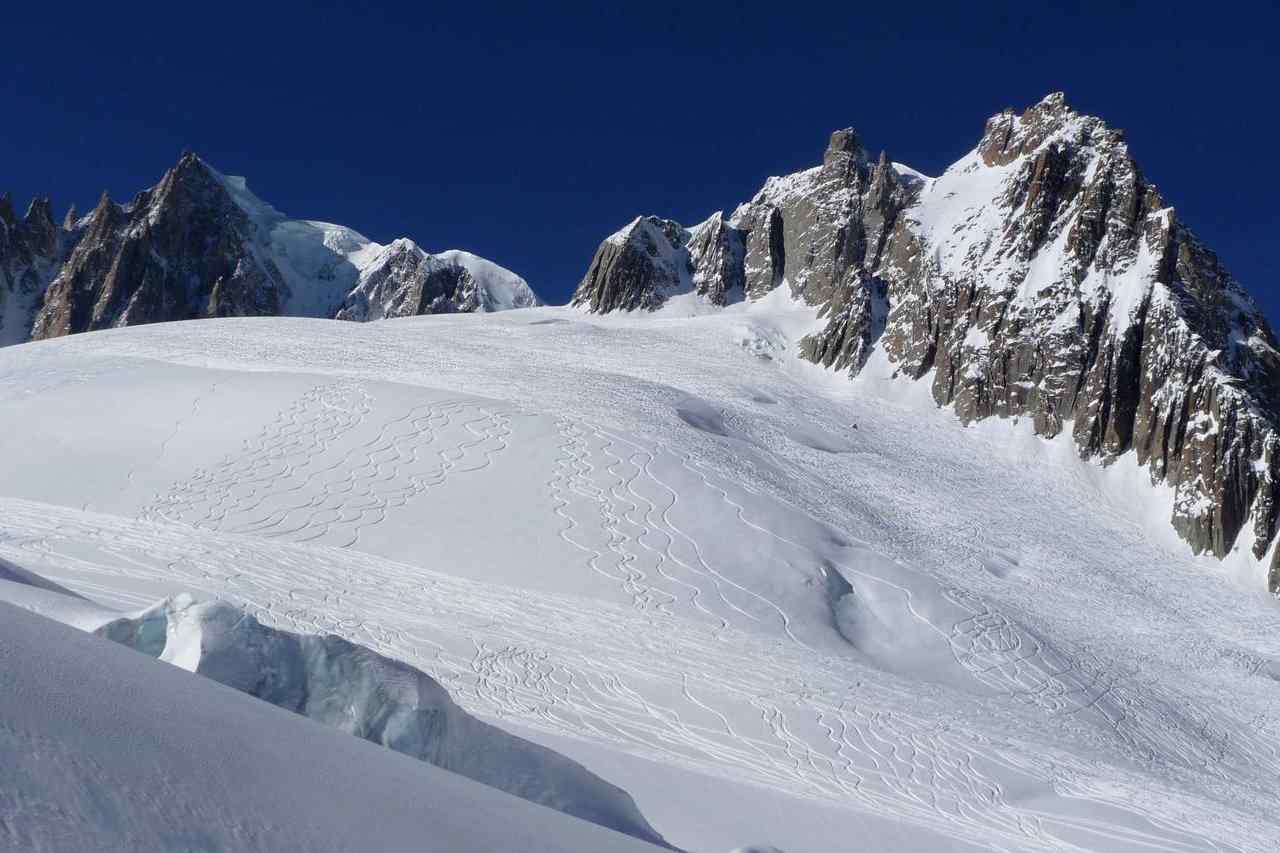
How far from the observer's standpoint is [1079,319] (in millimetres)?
47562

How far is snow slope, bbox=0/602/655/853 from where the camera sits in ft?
11.0

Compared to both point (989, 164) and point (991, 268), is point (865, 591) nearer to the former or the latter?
point (991, 268)

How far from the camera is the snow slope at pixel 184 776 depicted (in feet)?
11.0

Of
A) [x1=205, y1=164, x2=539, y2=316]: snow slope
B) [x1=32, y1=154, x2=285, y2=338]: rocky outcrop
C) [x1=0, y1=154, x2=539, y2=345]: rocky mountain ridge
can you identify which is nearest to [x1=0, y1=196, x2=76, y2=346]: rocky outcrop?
Result: [x1=0, y1=154, x2=539, y2=345]: rocky mountain ridge

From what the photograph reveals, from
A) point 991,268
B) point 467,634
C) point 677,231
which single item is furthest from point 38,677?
point 677,231

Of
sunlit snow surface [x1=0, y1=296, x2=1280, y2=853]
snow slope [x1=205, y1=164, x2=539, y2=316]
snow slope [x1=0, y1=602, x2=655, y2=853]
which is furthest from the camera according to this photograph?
snow slope [x1=205, y1=164, x2=539, y2=316]

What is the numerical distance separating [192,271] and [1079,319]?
107678mm

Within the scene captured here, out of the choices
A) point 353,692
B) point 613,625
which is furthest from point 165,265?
point 353,692

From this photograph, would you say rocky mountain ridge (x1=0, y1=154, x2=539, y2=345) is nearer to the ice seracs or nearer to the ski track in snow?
the ski track in snow

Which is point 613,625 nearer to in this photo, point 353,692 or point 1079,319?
point 353,692

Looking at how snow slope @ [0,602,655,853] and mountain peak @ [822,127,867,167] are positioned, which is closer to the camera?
snow slope @ [0,602,655,853]

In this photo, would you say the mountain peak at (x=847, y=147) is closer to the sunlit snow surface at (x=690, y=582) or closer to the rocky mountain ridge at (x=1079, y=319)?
the rocky mountain ridge at (x=1079, y=319)

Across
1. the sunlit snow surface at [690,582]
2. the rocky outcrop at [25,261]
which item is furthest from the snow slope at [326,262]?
the sunlit snow surface at [690,582]

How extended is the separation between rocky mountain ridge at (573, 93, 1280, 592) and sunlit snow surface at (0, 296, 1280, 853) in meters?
6.44
